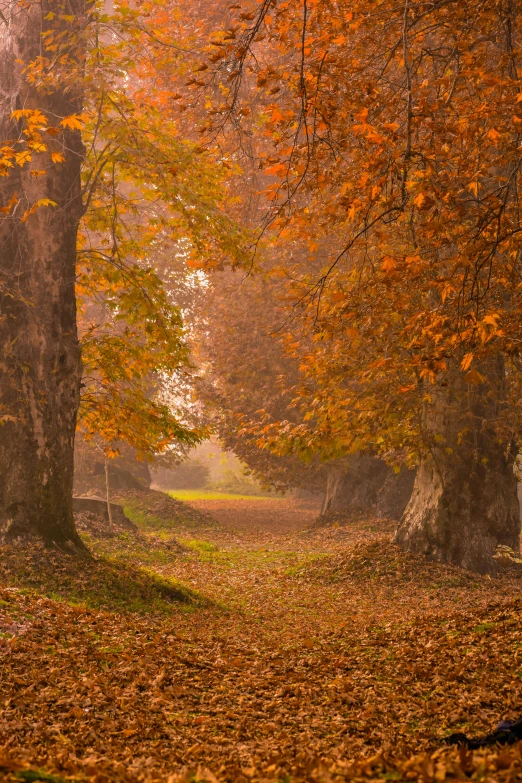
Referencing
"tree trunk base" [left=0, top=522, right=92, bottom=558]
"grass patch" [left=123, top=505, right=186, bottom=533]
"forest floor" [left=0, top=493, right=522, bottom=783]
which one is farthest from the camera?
Answer: "grass patch" [left=123, top=505, right=186, bottom=533]

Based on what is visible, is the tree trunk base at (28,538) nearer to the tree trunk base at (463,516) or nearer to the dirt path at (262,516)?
the tree trunk base at (463,516)

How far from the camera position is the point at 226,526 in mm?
24766

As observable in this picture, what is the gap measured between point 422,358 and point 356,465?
1738cm

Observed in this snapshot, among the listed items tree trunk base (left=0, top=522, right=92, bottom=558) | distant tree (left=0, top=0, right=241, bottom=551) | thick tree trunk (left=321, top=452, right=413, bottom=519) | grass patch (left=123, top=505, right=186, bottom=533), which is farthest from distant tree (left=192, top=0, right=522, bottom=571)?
grass patch (left=123, top=505, right=186, bottom=533)

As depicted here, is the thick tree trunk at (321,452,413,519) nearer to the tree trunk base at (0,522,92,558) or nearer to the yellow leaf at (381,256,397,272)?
the tree trunk base at (0,522,92,558)

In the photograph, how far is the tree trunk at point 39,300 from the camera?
1072cm

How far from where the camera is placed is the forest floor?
4113 mm

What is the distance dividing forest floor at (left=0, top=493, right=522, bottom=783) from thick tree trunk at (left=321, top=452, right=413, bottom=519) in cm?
1037

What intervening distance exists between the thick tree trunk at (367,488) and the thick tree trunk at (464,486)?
888 cm

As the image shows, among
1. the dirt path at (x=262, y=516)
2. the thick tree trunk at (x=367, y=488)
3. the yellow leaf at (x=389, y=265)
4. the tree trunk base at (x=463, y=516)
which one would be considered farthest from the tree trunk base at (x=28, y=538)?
the thick tree trunk at (x=367, y=488)

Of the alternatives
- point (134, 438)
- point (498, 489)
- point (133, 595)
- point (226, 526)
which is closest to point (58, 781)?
point (133, 595)

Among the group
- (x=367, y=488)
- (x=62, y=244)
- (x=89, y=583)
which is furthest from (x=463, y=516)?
(x=367, y=488)

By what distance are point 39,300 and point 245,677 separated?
271 inches

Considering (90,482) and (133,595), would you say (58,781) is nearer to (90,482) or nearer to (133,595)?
(133,595)
